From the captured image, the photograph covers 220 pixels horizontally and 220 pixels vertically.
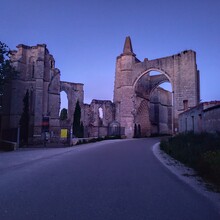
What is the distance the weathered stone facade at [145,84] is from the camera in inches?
1286

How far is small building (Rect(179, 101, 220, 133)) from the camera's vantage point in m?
14.2

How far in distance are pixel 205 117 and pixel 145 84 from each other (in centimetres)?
2817

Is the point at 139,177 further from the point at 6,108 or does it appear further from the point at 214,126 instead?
the point at 6,108

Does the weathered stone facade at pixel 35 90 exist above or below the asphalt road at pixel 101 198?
above

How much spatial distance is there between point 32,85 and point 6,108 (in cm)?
444

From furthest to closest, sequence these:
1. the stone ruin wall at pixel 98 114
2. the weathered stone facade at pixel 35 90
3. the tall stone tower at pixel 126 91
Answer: the stone ruin wall at pixel 98 114
the tall stone tower at pixel 126 91
the weathered stone facade at pixel 35 90

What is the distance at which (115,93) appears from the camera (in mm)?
42625

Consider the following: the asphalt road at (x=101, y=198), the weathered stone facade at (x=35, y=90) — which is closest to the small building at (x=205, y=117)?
the asphalt road at (x=101, y=198)

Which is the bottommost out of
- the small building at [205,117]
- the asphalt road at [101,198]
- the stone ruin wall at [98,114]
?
the asphalt road at [101,198]

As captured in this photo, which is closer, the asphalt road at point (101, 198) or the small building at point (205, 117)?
the asphalt road at point (101, 198)

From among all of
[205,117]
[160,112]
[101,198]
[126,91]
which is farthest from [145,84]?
[101,198]

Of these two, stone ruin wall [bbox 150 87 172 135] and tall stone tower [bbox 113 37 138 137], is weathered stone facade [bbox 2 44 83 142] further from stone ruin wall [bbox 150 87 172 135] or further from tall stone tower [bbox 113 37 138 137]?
stone ruin wall [bbox 150 87 172 135]

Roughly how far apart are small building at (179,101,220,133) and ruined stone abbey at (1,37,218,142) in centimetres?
1046

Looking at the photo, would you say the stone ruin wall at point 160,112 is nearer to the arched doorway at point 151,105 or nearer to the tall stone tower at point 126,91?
the arched doorway at point 151,105
